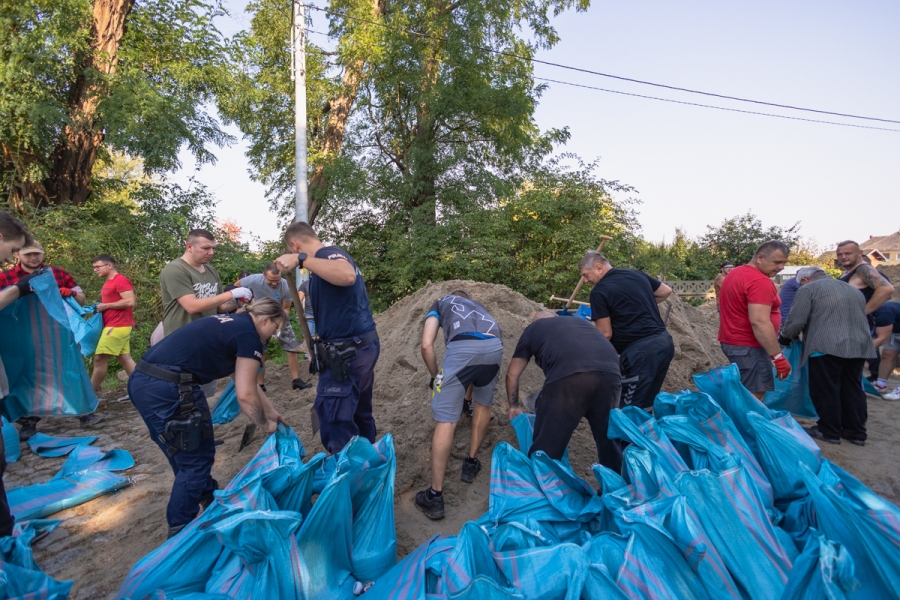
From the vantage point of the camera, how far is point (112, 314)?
4.99m

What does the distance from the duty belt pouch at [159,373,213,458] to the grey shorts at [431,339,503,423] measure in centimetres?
129

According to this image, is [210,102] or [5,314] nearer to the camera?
[5,314]

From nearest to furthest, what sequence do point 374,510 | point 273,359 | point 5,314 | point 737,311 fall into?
point 374,510 → point 5,314 → point 737,311 → point 273,359

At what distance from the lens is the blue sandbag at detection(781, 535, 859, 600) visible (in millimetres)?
1604

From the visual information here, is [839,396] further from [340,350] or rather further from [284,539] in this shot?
[284,539]

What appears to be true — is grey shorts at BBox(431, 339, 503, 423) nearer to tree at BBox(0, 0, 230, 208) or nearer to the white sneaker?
the white sneaker

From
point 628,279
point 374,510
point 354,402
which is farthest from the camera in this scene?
point 628,279

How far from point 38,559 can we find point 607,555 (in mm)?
2901

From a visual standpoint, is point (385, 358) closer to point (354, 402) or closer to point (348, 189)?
point (354, 402)

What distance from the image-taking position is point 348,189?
1110 cm

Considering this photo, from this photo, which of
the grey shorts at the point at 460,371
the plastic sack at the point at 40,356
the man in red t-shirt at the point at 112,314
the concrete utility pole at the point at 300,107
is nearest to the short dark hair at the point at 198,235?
the plastic sack at the point at 40,356

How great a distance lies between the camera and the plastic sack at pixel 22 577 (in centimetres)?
193

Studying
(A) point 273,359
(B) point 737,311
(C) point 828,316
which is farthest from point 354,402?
(A) point 273,359

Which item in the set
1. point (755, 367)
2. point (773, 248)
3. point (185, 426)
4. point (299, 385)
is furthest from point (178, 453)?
point (773, 248)
